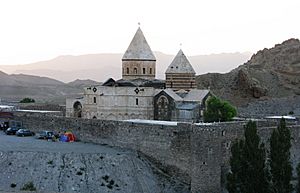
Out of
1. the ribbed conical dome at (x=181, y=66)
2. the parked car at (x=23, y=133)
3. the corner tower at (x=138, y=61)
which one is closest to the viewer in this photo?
the parked car at (x=23, y=133)

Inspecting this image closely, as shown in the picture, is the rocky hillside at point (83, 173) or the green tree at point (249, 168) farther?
the rocky hillside at point (83, 173)

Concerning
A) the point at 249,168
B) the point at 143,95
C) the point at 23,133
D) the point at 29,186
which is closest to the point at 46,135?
the point at 23,133

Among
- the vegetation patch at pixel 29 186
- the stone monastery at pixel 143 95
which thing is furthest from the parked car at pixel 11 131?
the vegetation patch at pixel 29 186

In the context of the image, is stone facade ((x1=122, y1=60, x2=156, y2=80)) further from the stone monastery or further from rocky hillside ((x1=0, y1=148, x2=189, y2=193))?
rocky hillside ((x1=0, y1=148, x2=189, y2=193))

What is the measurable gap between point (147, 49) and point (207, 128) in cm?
1742

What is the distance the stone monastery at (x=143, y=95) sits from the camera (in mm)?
41156

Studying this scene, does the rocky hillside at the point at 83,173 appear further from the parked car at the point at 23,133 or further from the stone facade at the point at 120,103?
the stone facade at the point at 120,103

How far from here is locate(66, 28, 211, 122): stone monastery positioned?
41.2 m

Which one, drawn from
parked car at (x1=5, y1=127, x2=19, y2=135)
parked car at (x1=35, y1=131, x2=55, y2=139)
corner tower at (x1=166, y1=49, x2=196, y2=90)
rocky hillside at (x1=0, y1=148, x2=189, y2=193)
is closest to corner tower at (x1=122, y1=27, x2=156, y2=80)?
corner tower at (x1=166, y1=49, x2=196, y2=90)

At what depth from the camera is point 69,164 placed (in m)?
30.1

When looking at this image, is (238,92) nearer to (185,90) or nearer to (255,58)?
(255,58)

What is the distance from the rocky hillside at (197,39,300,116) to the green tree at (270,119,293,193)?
41.6 m

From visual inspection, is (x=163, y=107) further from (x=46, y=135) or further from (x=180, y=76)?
(x=46, y=135)

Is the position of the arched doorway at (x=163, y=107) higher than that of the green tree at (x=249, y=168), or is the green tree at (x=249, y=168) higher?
the arched doorway at (x=163, y=107)
